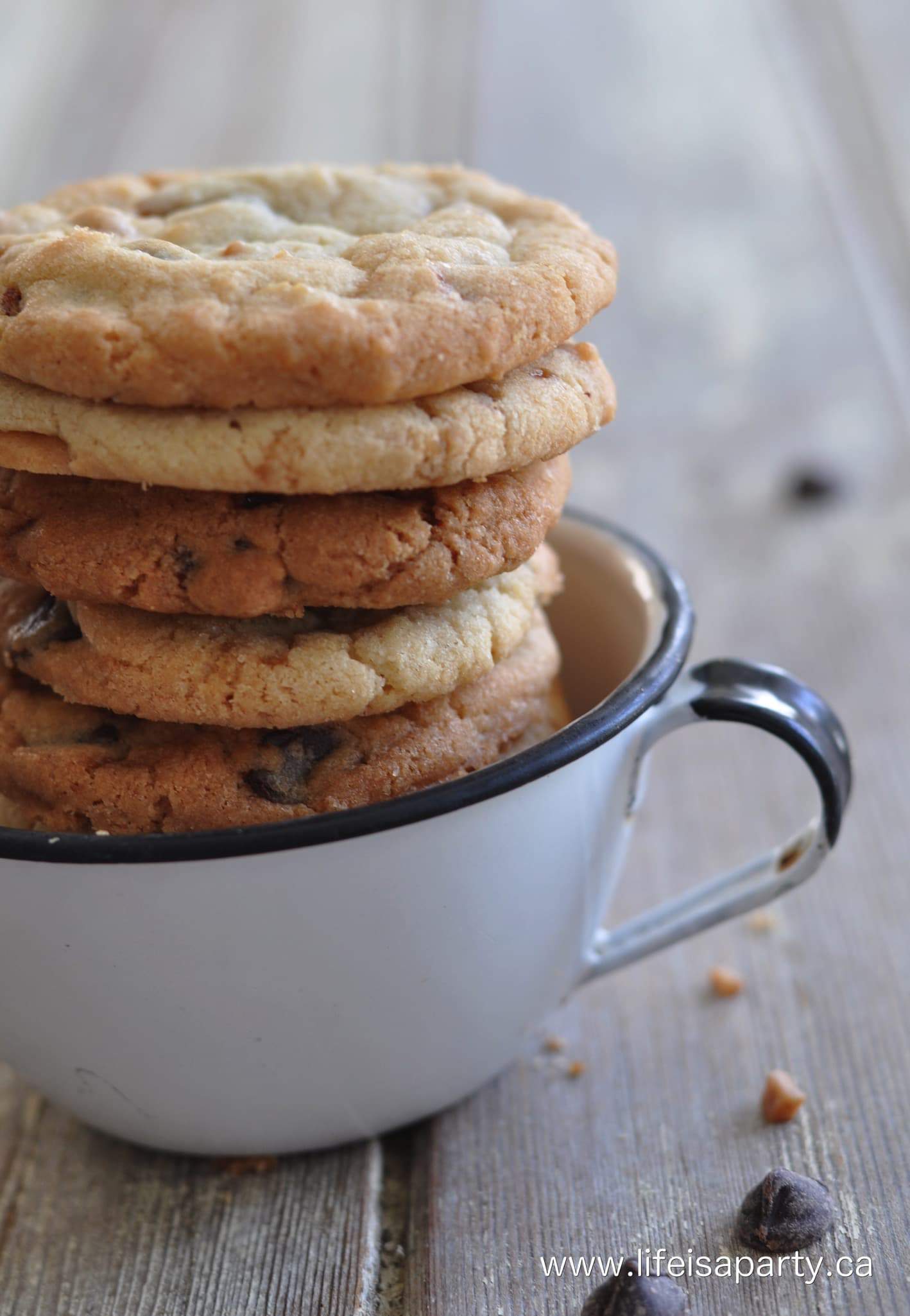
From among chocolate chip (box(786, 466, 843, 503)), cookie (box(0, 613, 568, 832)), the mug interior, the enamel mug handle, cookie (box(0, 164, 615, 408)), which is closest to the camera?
cookie (box(0, 164, 615, 408))

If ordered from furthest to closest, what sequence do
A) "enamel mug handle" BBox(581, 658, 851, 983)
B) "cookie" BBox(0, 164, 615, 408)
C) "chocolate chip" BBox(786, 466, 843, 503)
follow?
"chocolate chip" BBox(786, 466, 843, 503), "enamel mug handle" BBox(581, 658, 851, 983), "cookie" BBox(0, 164, 615, 408)

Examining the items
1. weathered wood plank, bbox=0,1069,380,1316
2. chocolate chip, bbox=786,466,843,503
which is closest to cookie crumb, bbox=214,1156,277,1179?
weathered wood plank, bbox=0,1069,380,1316

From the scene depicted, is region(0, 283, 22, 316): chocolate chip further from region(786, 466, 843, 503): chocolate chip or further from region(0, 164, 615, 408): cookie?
region(786, 466, 843, 503): chocolate chip

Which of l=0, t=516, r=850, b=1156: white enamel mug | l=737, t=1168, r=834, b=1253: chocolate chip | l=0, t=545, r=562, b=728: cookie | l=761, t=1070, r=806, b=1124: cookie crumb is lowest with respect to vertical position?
l=761, t=1070, r=806, b=1124: cookie crumb

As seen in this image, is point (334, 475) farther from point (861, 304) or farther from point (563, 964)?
point (861, 304)

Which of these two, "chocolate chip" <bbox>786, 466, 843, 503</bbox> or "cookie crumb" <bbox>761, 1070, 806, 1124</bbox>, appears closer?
"cookie crumb" <bbox>761, 1070, 806, 1124</bbox>

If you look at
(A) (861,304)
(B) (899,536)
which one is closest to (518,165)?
(A) (861,304)
